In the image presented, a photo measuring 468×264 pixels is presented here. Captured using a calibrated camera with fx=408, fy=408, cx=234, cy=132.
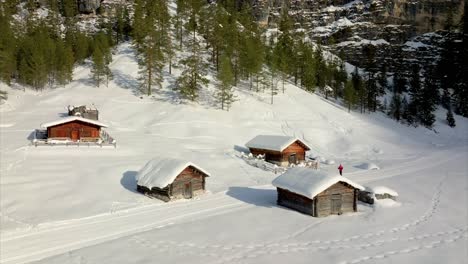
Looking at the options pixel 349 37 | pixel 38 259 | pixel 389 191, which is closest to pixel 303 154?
pixel 389 191

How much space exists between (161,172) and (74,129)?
66.0 feet

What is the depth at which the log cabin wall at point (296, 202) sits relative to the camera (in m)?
28.3

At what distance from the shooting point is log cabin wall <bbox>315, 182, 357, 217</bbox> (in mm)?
28172

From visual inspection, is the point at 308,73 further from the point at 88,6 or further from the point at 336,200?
the point at 88,6

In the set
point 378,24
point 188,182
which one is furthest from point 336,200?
point 378,24

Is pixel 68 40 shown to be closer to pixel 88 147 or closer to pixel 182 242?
pixel 88 147

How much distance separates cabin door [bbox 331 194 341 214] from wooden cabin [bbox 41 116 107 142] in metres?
29.0

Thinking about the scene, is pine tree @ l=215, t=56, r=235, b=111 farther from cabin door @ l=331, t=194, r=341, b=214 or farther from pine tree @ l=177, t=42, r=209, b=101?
cabin door @ l=331, t=194, r=341, b=214

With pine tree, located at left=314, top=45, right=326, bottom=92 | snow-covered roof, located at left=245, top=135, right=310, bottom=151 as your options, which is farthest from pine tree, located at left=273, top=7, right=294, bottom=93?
snow-covered roof, located at left=245, top=135, right=310, bottom=151

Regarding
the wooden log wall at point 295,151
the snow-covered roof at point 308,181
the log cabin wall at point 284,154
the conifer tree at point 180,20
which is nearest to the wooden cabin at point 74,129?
the log cabin wall at point 284,154

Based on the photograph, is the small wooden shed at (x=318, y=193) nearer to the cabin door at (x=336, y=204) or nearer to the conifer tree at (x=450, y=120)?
the cabin door at (x=336, y=204)

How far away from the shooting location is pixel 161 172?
31.4 m

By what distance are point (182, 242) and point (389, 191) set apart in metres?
18.4

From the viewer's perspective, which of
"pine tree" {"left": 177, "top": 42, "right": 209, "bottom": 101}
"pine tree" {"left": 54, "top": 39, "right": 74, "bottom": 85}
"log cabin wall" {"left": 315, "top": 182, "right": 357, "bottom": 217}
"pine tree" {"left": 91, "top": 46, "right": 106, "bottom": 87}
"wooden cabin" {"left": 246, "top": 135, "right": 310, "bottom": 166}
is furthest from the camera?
"pine tree" {"left": 54, "top": 39, "right": 74, "bottom": 85}
